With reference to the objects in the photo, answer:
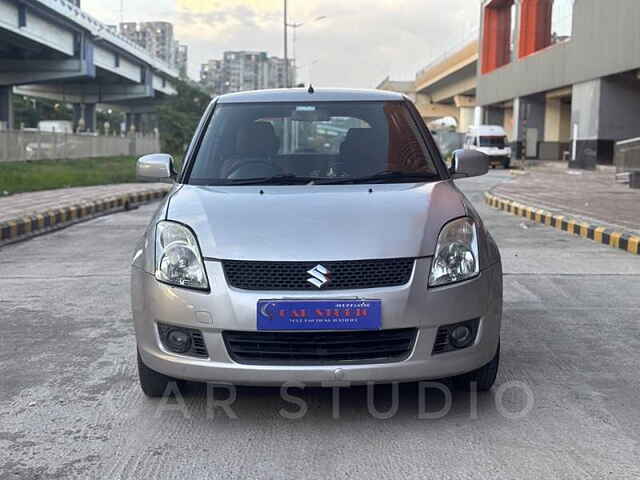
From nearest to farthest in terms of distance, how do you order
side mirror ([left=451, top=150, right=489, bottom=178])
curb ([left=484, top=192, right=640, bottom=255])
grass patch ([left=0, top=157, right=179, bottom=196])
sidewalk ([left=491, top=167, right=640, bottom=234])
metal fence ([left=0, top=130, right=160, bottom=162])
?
side mirror ([left=451, top=150, right=489, bottom=178]) < curb ([left=484, top=192, right=640, bottom=255]) < sidewalk ([left=491, top=167, right=640, bottom=234]) < grass patch ([left=0, top=157, right=179, bottom=196]) < metal fence ([left=0, top=130, right=160, bottom=162])

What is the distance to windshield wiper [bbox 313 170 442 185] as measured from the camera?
4.34 metres

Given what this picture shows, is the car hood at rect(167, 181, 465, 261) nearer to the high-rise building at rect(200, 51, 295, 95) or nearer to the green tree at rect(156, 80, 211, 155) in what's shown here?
the green tree at rect(156, 80, 211, 155)

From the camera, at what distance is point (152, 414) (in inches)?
150

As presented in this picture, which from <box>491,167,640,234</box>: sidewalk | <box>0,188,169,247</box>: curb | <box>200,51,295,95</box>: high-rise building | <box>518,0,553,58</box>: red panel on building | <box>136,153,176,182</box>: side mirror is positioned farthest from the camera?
<box>200,51,295,95</box>: high-rise building

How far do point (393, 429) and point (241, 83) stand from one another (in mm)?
115961

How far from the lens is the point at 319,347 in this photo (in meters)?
3.46

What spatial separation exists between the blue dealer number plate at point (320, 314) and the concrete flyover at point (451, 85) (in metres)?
51.6

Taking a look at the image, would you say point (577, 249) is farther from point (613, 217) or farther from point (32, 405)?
point (32, 405)

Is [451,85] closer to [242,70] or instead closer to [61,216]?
[242,70]

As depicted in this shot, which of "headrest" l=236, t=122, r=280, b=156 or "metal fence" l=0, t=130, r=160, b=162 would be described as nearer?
"headrest" l=236, t=122, r=280, b=156

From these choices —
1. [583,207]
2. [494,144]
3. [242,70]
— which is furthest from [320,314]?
[242,70]

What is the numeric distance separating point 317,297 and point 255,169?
1.35m

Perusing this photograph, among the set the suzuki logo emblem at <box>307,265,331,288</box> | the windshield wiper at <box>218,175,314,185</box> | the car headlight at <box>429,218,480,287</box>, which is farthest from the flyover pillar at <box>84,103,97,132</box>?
the suzuki logo emblem at <box>307,265,331,288</box>

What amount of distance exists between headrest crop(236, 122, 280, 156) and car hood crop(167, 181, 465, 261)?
548 millimetres
